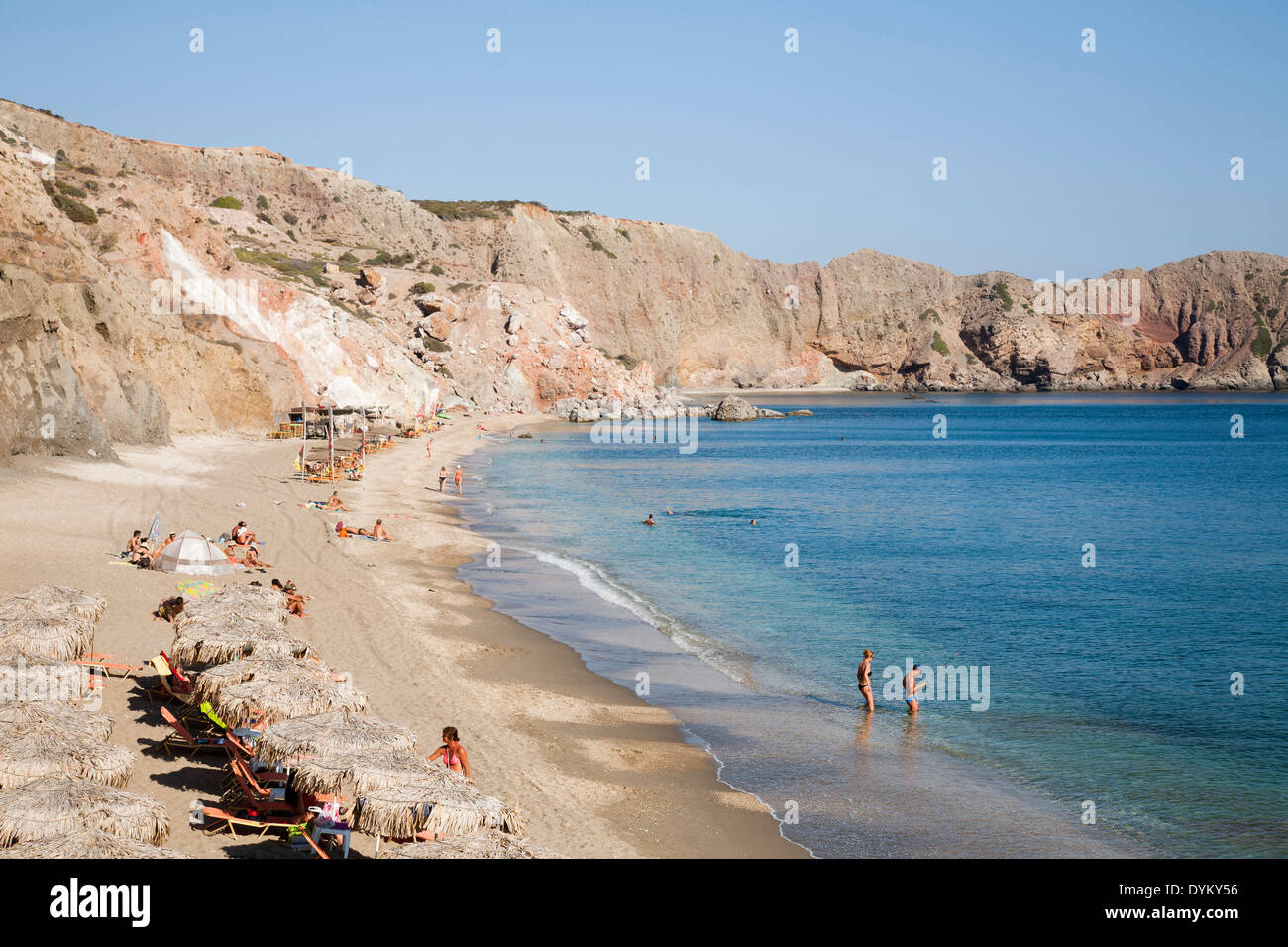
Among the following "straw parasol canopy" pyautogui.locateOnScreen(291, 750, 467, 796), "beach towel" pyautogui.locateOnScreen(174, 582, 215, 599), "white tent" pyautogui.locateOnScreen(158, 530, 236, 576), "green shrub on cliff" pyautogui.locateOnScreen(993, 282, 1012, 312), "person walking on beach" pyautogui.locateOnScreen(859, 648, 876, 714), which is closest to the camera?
"straw parasol canopy" pyautogui.locateOnScreen(291, 750, 467, 796)

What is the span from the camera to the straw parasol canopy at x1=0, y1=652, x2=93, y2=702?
10.8m

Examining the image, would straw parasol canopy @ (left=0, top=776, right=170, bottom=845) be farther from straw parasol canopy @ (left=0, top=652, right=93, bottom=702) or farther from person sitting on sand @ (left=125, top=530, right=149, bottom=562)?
person sitting on sand @ (left=125, top=530, right=149, bottom=562)

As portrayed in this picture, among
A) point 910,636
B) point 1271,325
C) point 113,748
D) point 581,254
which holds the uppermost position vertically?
point 581,254

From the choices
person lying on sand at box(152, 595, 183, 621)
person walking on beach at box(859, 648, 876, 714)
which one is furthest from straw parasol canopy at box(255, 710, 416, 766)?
person walking on beach at box(859, 648, 876, 714)

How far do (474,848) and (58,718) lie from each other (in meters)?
5.12

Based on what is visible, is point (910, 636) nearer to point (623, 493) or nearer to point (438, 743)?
point (438, 743)

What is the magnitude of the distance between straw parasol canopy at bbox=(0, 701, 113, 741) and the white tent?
930 cm

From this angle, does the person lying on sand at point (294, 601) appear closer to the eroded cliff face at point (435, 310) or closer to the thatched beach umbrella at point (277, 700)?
the thatched beach umbrella at point (277, 700)

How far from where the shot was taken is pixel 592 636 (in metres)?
19.6

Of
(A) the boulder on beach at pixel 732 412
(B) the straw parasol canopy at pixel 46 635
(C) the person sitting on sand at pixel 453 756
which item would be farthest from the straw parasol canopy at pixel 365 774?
(A) the boulder on beach at pixel 732 412

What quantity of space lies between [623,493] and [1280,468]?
136 feet

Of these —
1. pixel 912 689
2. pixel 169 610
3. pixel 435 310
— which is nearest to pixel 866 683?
pixel 912 689

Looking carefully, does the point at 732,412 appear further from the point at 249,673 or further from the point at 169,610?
the point at 249,673
